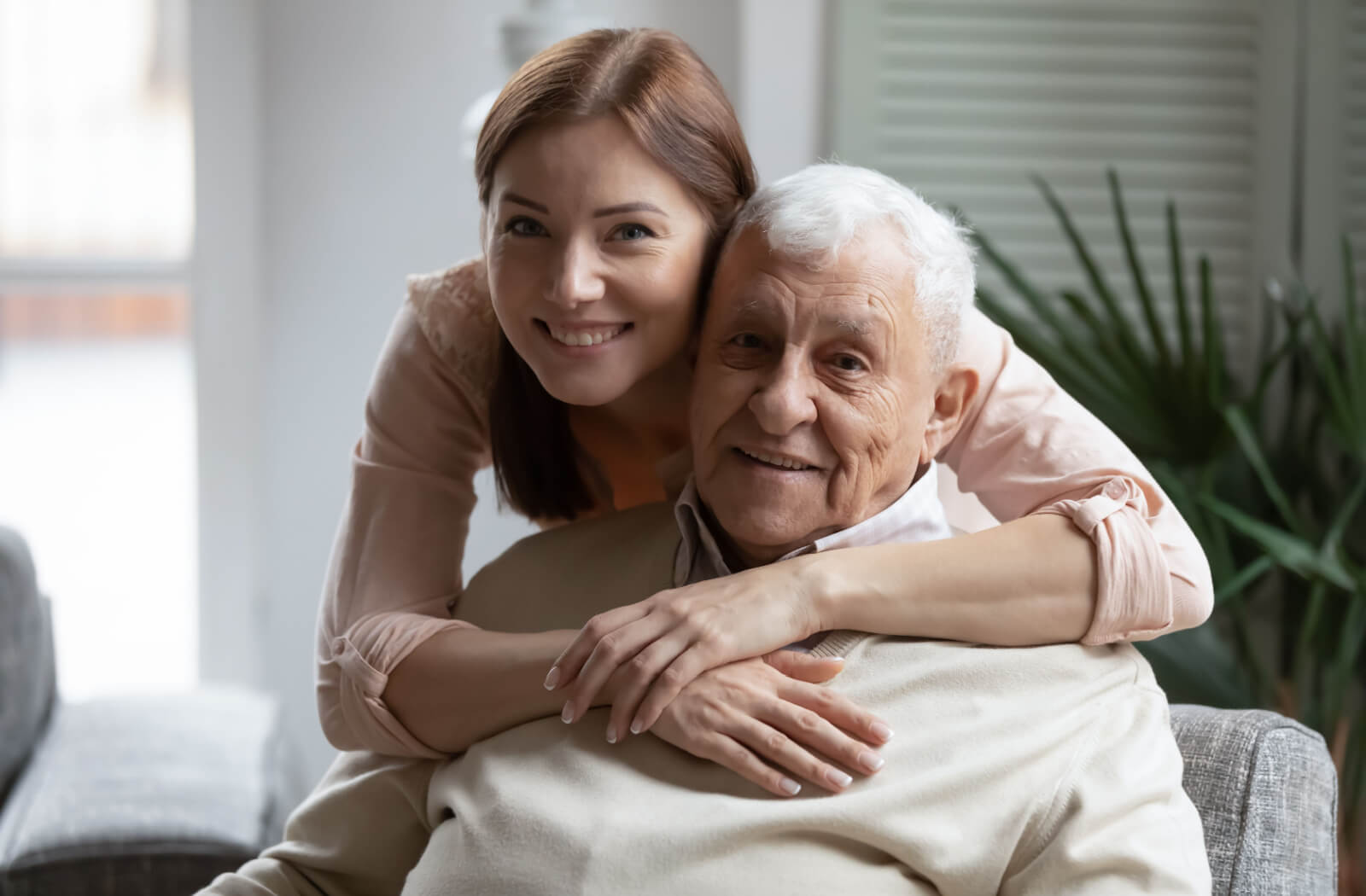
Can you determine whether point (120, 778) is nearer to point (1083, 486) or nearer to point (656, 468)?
point (656, 468)

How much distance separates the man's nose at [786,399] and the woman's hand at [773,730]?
0.79 ft

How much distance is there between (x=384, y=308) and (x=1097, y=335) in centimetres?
173

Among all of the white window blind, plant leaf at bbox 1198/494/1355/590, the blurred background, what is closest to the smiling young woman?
plant leaf at bbox 1198/494/1355/590

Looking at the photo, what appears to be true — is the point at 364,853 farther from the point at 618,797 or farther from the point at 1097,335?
the point at 1097,335

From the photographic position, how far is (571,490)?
1.62m

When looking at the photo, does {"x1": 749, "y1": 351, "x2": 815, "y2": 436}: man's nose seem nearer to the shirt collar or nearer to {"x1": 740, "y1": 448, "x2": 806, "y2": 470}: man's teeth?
{"x1": 740, "y1": 448, "x2": 806, "y2": 470}: man's teeth

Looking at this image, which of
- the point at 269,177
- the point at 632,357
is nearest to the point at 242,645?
the point at 269,177

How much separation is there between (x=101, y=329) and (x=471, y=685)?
2.62 metres

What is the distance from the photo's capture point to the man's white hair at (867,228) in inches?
50.0

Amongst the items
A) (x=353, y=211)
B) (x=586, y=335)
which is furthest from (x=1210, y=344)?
(x=353, y=211)

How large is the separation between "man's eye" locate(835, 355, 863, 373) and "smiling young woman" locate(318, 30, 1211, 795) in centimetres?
15

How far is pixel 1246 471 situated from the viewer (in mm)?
2781

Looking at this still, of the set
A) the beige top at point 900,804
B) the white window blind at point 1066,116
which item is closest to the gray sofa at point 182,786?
the beige top at point 900,804

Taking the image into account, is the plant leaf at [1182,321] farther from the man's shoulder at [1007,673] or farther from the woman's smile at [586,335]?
the woman's smile at [586,335]
